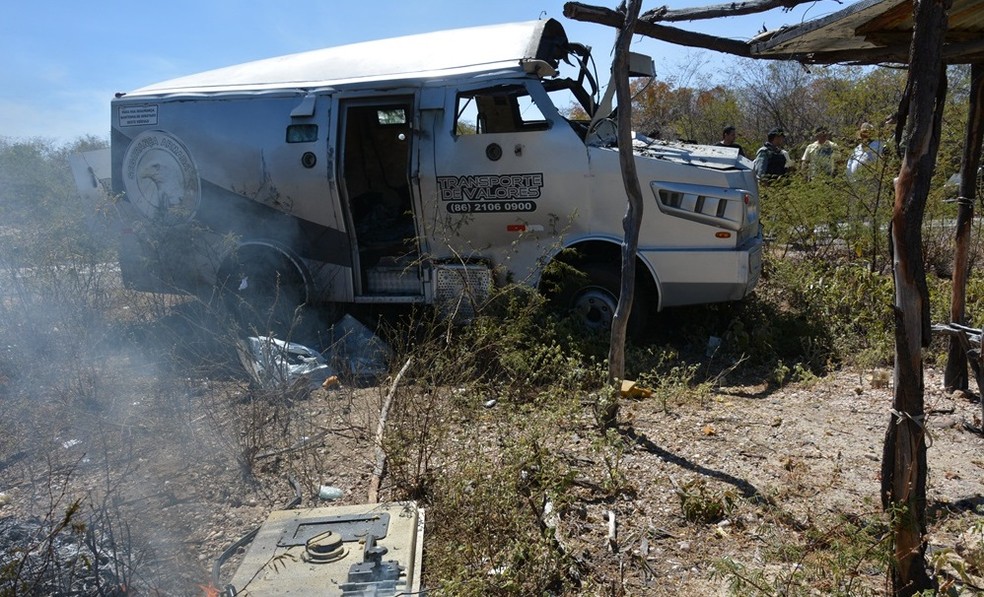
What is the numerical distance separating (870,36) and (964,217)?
138 centimetres

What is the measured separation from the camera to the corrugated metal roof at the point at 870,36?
3.84 metres

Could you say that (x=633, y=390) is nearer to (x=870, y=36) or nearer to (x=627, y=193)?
(x=627, y=193)

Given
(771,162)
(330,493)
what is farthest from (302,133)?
(771,162)

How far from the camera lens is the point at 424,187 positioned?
6.42 metres

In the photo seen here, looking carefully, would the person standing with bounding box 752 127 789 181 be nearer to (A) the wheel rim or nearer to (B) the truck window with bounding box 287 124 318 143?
(A) the wheel rim

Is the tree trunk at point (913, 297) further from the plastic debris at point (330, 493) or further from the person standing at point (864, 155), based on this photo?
the person standing at point (864, 155)

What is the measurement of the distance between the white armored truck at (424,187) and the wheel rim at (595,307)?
0.5 inches

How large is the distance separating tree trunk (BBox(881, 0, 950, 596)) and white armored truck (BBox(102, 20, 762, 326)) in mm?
3058

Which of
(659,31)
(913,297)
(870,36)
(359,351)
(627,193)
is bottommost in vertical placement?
(359,351)

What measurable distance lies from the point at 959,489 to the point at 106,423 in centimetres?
486

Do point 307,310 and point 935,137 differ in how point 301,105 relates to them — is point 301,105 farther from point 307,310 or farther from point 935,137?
point 935,137

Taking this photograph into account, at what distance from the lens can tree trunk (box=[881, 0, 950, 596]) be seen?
282cm

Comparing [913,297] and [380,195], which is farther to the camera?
[380,195]

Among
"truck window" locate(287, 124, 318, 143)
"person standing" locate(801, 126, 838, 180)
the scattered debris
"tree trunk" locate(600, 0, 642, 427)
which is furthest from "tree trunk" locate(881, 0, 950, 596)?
"person standing" locate(801, 126, 838, 180)
